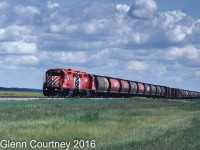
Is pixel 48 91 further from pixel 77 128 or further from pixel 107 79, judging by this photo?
pixel 77 128

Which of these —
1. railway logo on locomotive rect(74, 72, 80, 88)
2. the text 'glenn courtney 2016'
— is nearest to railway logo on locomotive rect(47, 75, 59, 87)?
railway logo on locomotive rect(74, 72, 80, 88)

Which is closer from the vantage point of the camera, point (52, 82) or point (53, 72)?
point (52, 82)

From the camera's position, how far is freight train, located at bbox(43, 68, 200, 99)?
5850cm

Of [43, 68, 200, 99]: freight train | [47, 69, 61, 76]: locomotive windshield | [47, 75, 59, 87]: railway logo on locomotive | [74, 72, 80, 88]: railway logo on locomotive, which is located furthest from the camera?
[74, 72, 80, 88]: railway logo on locomotive

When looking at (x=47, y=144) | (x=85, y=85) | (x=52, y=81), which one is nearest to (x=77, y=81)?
(x=85, y=85)

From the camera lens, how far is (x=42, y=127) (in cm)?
2217

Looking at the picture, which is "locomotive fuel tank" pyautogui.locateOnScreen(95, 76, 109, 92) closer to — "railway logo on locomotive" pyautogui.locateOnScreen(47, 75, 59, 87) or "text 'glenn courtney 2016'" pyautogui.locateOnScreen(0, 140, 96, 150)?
"railway logo on locomotive" pyautogui.locateOnScreen(47, 75, 59, 87)

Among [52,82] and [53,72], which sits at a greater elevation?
[53,72]

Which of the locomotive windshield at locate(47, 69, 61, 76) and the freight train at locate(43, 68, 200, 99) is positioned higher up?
the locomotive windshield at locate(47, 69, 61, 76)

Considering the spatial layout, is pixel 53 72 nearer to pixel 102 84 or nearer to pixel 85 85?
pixel 85 85

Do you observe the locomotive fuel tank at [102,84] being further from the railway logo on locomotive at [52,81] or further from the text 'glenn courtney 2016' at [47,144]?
the text 'glenn courtney 2016' at [47,144]

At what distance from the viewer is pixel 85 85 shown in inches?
2500

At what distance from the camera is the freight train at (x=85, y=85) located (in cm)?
5850

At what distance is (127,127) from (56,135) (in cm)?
561
